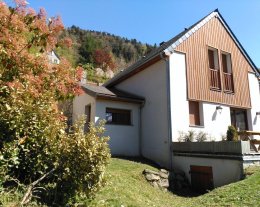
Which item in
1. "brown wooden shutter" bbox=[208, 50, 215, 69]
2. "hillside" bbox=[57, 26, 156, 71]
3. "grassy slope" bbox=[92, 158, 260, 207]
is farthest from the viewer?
"hillside" bbox=[57, 26, 156, 71]

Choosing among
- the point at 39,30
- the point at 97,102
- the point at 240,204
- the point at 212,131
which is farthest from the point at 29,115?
the point at 212,131

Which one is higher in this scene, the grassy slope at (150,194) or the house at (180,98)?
the house at (180,98)

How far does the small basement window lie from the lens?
1648 cm

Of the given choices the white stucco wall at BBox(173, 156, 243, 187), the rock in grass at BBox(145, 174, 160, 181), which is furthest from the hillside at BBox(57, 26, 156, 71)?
the rock in grass at BBox(145, 174, 160, 181)

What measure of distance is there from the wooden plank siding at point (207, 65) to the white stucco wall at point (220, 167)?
4083 millimetres

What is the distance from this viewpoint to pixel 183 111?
1558 centimetres

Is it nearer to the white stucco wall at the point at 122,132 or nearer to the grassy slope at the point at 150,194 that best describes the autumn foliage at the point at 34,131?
the grassy slope at the point at 150,194

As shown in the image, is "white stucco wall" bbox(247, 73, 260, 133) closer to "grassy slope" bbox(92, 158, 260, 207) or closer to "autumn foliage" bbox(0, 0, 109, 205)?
"grassy slope" bbox(92, 158, 260, 207)

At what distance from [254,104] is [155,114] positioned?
27.6ft

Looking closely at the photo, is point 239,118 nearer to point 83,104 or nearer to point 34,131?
point 83,104

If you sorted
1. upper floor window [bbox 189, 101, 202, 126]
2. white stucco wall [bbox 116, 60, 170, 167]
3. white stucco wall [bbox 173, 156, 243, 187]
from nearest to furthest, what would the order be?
white stucco wall [bbox 173, 156, 243, 187], white stucco wall [bbox 116, 60, 170, 167], upper floor window [bbox 189, 101, 202, 126]

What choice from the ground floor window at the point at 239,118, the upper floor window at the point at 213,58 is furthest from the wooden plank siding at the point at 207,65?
the ground floor window at the point at 239,118

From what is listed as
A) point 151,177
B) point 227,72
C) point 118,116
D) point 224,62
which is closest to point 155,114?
point 118,116

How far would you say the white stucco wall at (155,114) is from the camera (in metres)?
15.2
